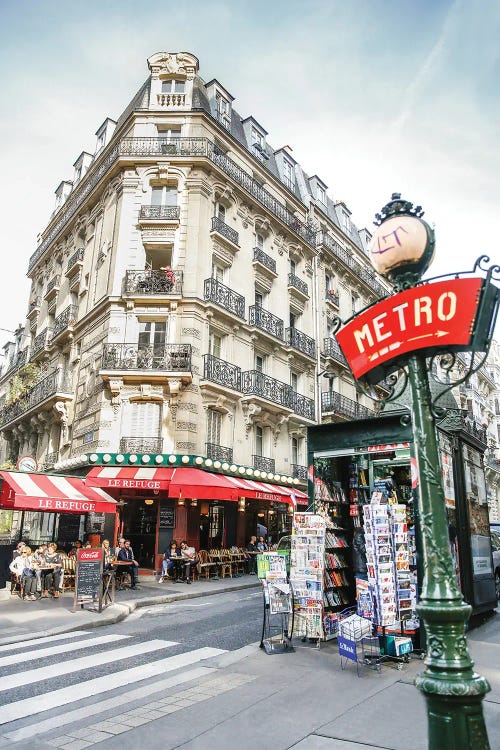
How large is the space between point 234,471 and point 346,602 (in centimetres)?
1142

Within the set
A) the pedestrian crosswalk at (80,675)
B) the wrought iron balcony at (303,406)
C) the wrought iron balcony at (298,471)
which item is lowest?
the pedestrian crosswalk at (80,675)

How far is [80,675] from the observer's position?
21.1ft

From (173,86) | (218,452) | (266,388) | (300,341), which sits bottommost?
(218,452)

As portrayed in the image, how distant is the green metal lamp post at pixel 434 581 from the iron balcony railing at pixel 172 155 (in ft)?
66.2

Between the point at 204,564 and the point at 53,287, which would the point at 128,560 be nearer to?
the point at 204,564

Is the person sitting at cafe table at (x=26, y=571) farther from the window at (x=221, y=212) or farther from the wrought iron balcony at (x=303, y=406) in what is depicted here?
the window at (x=221, y=212)

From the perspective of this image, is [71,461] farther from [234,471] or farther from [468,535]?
[468,535]

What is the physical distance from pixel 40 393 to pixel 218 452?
10535 mm

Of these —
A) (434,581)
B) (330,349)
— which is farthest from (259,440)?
(434,581)

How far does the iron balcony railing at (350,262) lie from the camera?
30438 mm

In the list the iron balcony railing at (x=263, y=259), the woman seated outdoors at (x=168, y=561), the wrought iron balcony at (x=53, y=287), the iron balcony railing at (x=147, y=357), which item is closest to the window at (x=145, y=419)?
the iron balcony railing at (x=147, y=357)

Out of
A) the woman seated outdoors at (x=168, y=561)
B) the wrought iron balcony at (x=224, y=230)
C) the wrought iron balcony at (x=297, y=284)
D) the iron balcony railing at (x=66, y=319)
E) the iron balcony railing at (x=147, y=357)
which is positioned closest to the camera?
the woman seated outdoors at (x=168, y=561)

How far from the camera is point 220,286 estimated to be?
71.4 feet

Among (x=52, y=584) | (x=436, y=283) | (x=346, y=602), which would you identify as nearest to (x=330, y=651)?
(x=346, y=602)
